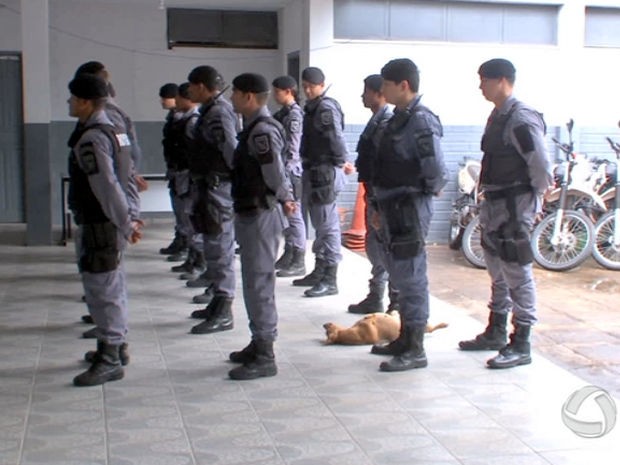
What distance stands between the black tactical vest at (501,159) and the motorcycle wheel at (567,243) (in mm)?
3831

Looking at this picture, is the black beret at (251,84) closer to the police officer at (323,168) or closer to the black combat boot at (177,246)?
the police officer at (323,168)

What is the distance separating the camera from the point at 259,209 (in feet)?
14.9

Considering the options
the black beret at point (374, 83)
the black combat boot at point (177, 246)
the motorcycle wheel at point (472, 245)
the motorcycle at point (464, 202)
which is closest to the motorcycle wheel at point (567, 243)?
the motorcycle wheel at point (472, 245)

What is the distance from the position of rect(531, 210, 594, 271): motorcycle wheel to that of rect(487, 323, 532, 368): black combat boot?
3.77 m

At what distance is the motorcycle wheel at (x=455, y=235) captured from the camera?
9.27m

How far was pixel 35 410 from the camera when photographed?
4039mm

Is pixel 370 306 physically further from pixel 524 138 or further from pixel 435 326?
pixel 524 138

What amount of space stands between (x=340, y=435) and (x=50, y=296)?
3.60 meters

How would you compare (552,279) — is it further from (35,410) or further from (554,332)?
(35,410)

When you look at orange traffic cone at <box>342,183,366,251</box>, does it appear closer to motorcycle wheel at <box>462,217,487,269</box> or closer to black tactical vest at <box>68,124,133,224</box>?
motorcycle wheel at <box>462,217,487,269</box>

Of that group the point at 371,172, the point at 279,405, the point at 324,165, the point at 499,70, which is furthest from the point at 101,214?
the point at 324,165

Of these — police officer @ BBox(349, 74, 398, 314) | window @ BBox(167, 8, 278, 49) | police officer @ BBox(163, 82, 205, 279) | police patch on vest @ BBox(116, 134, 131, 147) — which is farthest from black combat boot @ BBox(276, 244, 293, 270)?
window @ BBox(167, 8, 278, 49)

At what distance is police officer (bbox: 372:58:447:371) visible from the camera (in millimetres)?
4598

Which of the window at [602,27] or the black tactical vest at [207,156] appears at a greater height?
the window at [602,27]
